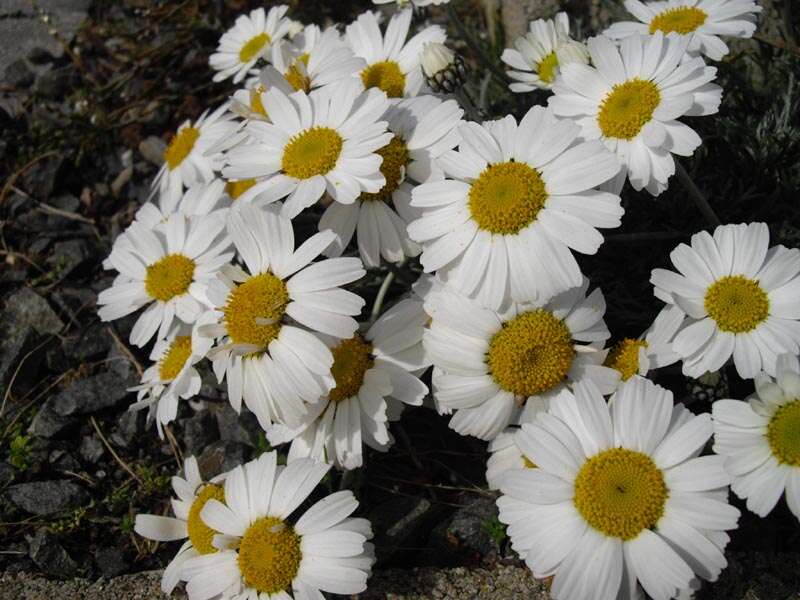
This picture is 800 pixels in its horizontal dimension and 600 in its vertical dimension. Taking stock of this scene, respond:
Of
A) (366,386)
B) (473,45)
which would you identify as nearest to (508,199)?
(366,386)

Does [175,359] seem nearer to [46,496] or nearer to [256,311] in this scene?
[256,311]

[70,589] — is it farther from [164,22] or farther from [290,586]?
[164,22]

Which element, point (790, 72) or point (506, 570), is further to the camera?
point (790, 72)

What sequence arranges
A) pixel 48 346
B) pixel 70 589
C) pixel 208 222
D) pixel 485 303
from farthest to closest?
1. pixel 48 346
2. pixel 208 222
3. pixel 70 589
4. pixel 485 303

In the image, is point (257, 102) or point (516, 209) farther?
point (257, 102)

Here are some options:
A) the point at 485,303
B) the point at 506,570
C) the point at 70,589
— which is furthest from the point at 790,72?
the point at 70,589

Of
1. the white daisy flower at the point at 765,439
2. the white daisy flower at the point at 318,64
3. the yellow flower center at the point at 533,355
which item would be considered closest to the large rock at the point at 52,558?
the yellow flower center at the point at 533,355

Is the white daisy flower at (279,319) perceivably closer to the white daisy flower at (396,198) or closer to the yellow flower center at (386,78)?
the white daisy flower at (396,198)
